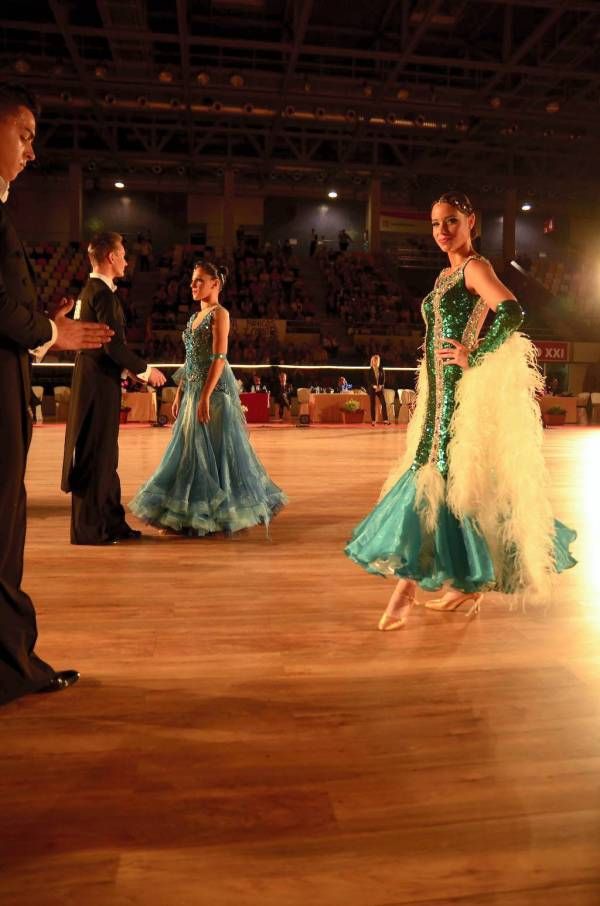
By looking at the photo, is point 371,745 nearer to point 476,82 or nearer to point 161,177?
point 476,82

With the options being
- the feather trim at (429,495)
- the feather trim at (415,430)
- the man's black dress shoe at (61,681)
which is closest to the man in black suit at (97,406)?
the feather trim at (415,430)

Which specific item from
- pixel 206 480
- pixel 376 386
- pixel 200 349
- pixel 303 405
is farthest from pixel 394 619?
pixel 376 386

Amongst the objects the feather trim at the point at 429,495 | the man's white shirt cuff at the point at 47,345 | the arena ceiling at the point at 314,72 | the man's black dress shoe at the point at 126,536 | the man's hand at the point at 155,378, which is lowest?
the man's black dress shoe at the point at 126,536

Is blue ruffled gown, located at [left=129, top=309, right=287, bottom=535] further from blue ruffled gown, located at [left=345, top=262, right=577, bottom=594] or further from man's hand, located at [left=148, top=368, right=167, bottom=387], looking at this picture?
blue ruffled gown, located at [left=345, top=262, right=577, bottom=594]

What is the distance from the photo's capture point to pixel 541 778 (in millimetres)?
1526

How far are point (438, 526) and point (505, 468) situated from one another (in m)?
0.28

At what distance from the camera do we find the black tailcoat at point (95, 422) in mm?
3676

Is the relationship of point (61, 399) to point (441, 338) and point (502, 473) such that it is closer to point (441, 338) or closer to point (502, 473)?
point (441, 338)

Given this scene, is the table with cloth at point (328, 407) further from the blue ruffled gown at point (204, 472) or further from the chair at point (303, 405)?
the blue ruffled gown at point (204, 472)

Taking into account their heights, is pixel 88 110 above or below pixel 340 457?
above

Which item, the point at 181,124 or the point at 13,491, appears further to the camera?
the point at 181,124

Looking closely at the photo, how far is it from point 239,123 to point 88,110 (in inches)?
154

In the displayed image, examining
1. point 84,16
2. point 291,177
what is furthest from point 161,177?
point 84,16

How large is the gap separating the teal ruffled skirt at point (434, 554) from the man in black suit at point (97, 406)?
5.51 feet
